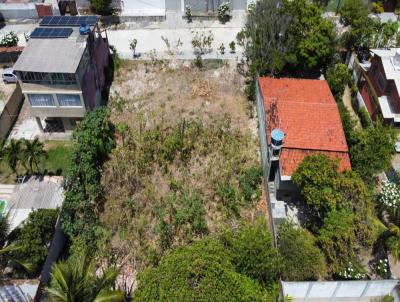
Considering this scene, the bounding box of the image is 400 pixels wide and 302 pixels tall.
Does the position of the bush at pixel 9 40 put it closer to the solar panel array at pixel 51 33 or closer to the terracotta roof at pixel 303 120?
the solar panel array at pixel 51 33

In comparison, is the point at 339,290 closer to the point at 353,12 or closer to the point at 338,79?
the point at 338,79

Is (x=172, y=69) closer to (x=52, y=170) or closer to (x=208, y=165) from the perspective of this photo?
(x=208, y=165)

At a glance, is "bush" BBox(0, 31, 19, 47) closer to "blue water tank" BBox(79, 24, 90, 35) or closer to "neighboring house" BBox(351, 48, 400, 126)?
"blue water tank" BBox(79, 24, 90, 35)

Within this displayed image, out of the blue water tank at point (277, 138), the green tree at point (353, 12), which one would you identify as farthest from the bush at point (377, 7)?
the blue water tank at point (277, 138)

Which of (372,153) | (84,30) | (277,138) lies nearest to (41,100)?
(84,30)

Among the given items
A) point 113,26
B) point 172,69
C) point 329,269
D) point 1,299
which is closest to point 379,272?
point 329,269

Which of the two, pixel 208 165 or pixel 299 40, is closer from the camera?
pixel 208 165

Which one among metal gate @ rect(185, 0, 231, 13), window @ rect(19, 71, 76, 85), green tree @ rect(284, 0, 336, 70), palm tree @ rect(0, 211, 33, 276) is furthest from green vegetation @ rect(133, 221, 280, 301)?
metal gate @ rect(185, 0, 231, 13)
